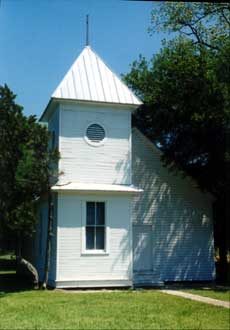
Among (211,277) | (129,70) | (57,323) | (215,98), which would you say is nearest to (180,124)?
(215,98)

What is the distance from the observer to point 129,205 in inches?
505

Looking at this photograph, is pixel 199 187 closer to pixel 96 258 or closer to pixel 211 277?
pixel 211 277

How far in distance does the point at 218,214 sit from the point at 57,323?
1014cm

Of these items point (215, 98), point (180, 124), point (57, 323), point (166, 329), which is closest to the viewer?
point (166, 329)

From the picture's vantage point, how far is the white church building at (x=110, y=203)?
1224 cm

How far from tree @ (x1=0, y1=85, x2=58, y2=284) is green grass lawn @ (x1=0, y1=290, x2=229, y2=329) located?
181 centimetres

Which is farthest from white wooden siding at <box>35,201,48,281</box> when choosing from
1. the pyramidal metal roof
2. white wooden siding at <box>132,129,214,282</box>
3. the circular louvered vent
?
the pyramidal metal roof

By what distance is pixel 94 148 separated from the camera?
13.0 metres

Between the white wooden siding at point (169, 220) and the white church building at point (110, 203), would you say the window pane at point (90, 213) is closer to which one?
the white church building at point (110, 203)

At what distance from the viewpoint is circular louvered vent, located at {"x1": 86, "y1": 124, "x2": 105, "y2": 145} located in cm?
1299

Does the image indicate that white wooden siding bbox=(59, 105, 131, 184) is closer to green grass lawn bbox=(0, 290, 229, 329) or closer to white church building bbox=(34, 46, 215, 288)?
white church building bbox=(34, 46, 215, 288)

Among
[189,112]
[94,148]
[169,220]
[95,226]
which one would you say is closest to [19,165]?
[94,148]

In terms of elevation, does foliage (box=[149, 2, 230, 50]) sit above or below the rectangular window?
above

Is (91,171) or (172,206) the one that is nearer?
(91,171)
